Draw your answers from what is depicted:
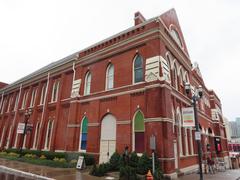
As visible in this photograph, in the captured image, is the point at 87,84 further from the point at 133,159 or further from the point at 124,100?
the point at 133,159

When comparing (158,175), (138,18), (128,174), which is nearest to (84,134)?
(128,174)

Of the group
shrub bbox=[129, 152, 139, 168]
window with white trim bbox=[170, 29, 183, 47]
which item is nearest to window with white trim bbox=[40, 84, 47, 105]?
shrub bbox=[129, 152, 139, 168]

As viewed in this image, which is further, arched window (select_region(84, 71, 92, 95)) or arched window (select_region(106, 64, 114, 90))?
arched window (select_region(84, 71, 92, 95))

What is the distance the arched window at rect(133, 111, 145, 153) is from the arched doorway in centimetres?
219

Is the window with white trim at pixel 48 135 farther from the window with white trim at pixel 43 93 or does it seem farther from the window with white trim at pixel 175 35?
the window with white trim at pixel 175 35

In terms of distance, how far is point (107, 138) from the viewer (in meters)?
15.7

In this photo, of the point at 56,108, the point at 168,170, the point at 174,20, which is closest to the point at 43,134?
the point at 56,108

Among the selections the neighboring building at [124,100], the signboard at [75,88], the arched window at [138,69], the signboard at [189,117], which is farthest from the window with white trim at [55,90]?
the signboard at [189,117]

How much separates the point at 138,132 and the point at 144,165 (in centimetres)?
289

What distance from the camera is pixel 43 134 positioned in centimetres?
2233

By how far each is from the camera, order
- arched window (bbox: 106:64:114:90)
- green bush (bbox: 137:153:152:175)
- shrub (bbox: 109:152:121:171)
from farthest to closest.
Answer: arched window (bbox: 106:64:114:90) < shrub (bbox: 109:152:121:171) < green bush (bbox: 137:153:152:175)

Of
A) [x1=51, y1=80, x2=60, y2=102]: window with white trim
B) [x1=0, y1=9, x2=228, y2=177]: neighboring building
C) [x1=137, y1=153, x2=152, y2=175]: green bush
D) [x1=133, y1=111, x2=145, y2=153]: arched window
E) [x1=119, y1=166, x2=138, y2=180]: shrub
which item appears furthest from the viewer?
[x1=51, y1=80, x2=60, y2=102]: window with white trim

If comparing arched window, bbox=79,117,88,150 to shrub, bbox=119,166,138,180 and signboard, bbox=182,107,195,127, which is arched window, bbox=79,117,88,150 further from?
signboard, bbox=182,107,195,127

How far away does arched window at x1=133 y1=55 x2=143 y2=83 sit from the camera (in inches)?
603
